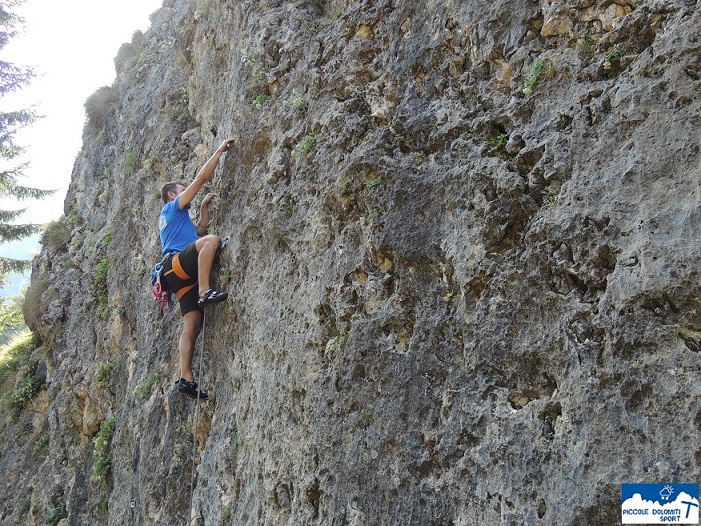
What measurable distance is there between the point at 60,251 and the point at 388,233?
36.6ft

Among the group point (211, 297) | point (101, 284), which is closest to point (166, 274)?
point (211, 297)

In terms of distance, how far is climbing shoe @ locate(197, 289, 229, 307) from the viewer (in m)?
6.30

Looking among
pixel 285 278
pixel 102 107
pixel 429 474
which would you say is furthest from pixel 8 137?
pixel 429 474

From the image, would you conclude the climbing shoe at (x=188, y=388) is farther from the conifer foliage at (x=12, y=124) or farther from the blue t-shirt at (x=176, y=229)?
the conifer foliage at (x=12, y=124)

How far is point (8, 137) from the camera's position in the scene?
1819 cm

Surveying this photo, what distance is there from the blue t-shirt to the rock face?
1.39 ft

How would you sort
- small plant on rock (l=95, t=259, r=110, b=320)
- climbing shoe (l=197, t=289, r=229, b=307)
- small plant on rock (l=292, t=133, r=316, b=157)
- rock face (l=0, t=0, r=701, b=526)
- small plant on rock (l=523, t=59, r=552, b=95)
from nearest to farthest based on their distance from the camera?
rock face (l=0, t=0, r=701, b=526), small plant on rock (l=523, t=59, r=552, b=95), small plant on rock (l=292, t=133, r=316, b=157), climbing shoe (l=197, t=289, r=229, b=307), small plant on rock (l=95, t=259, r=110, b=320)

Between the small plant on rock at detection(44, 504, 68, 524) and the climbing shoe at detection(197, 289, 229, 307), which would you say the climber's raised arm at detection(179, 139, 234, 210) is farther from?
the small plant on rock at detection(44, 504, 68, 524)

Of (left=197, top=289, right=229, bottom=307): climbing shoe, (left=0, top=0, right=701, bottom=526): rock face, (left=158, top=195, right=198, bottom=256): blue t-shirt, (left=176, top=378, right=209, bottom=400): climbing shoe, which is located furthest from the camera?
(left=158, top=195, right=198, bottom=256): blue t-shirt

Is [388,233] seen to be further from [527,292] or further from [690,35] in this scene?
[690,35]

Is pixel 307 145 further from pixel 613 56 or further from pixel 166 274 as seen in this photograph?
pixel 613 56

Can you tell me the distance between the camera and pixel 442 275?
166 inches

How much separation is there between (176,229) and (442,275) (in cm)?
402

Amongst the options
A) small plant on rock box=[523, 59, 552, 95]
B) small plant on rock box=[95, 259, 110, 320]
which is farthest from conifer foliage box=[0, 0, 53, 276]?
small plant on rock box=[523, 59, 552, 95]
